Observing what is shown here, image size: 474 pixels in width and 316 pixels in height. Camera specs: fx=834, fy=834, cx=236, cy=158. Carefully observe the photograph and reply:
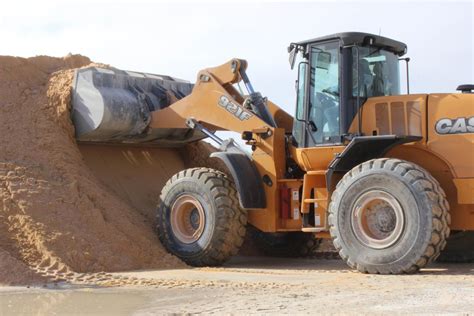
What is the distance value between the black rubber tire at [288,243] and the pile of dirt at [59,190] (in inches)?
71.0

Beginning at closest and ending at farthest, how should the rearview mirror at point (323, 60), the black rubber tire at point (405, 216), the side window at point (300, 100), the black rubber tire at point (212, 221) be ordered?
the black rubber tire at point (405, 216), the rearview mirror at point (323, 60), the side window at point (300, 100), the black rubber tire at point (212, 221)

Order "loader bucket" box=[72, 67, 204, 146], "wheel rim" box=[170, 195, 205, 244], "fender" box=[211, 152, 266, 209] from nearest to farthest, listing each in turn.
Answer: "fender" box=[211, 152, 266, 209], "wheel rim" box=[170, 195, 205, 244], "loader bucket" box=[72, 67, 204, 146]

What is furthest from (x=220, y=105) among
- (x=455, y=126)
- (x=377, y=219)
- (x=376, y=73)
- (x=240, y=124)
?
(x=455, y=126)

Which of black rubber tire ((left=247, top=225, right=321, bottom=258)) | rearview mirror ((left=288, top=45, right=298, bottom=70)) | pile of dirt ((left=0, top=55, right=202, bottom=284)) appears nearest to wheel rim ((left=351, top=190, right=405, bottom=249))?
rearview mirror ((left=288, top=45, right=298, bottom=70))

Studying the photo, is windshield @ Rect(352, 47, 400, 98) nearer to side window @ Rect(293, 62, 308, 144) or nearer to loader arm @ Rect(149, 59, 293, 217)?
side window @ Rect(293, 62, 308, 144)

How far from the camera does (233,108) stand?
11.8 meters

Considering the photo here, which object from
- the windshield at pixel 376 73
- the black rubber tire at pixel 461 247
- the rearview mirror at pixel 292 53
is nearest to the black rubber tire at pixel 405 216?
the windshield at pixel 376 73

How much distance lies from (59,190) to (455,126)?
535 centimetres

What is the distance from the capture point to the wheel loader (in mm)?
9516

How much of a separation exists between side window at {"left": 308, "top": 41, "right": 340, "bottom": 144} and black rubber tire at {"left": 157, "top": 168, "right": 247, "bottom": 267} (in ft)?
4.72

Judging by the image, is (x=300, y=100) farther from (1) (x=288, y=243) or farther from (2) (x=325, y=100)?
(1) (x=288, y=243)

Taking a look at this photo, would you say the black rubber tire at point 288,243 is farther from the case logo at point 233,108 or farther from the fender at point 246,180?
the case logo at point 233,108

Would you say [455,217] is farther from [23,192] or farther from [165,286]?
[23,192]

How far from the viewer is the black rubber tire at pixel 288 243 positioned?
12742mm
